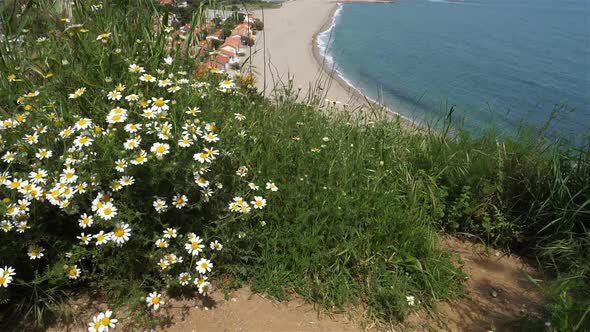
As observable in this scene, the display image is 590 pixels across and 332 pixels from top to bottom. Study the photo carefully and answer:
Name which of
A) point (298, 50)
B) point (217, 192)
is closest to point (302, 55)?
point (298, 50)

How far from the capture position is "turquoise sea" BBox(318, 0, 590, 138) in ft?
31.8

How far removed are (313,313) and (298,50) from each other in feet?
34.4

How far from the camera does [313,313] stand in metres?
2.41

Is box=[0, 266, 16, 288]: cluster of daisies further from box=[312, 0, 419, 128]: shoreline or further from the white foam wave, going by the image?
the white foam wave

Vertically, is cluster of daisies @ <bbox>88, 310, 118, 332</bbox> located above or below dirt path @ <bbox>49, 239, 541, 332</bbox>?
above

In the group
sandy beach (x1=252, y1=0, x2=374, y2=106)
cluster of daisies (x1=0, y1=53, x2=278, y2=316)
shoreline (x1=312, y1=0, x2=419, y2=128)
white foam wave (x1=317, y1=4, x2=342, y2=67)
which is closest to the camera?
cluster of daisies (x1=0, y1=53, x2=278, y2=316)

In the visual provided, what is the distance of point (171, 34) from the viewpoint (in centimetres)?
323

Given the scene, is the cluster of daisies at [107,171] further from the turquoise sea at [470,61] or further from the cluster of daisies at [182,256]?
the turquoise sea at [470,61]

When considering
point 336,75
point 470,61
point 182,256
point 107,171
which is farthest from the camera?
point 470,61

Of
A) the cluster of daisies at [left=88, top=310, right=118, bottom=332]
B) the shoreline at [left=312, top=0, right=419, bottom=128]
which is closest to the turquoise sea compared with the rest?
the shoreline at [left=312, top=0, right=419, bottom=128]

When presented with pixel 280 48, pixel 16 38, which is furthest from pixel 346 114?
pixel 280 48

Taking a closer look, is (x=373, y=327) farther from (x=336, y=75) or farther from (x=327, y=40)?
(x=327, y=40)

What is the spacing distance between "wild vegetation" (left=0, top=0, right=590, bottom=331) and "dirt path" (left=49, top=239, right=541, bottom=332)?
8 cm

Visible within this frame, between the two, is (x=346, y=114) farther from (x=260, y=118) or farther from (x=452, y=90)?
(x=452, y=90)
